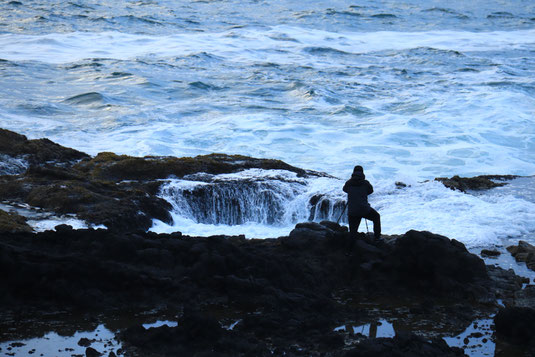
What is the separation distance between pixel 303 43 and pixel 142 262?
3098 centimetres

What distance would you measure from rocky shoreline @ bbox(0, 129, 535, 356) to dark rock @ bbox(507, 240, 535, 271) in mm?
33

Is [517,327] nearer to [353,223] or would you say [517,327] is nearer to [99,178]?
[353,223]

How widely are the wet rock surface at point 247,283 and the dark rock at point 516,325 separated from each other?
629 millimetres

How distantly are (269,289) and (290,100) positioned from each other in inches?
747

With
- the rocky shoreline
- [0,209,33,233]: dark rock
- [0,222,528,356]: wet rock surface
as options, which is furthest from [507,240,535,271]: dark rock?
[0,209,33,233]: dark rock

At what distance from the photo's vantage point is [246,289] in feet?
30.9

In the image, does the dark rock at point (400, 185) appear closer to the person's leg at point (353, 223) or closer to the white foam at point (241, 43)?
the person's leg at point (353, 223)

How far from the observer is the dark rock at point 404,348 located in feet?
24.1

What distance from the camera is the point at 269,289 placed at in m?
9.37

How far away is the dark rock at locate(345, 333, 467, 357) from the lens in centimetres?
733

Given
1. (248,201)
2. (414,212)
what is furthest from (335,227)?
(414,212)

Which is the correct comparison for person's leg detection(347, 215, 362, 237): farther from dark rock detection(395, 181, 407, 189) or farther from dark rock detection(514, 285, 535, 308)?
dark rock detection(395, 181, 407, 189)

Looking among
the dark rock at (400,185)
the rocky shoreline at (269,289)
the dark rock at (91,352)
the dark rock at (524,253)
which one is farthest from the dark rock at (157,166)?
the dark rock at (91,352)

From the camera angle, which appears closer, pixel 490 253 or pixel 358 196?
pixel 358 196
